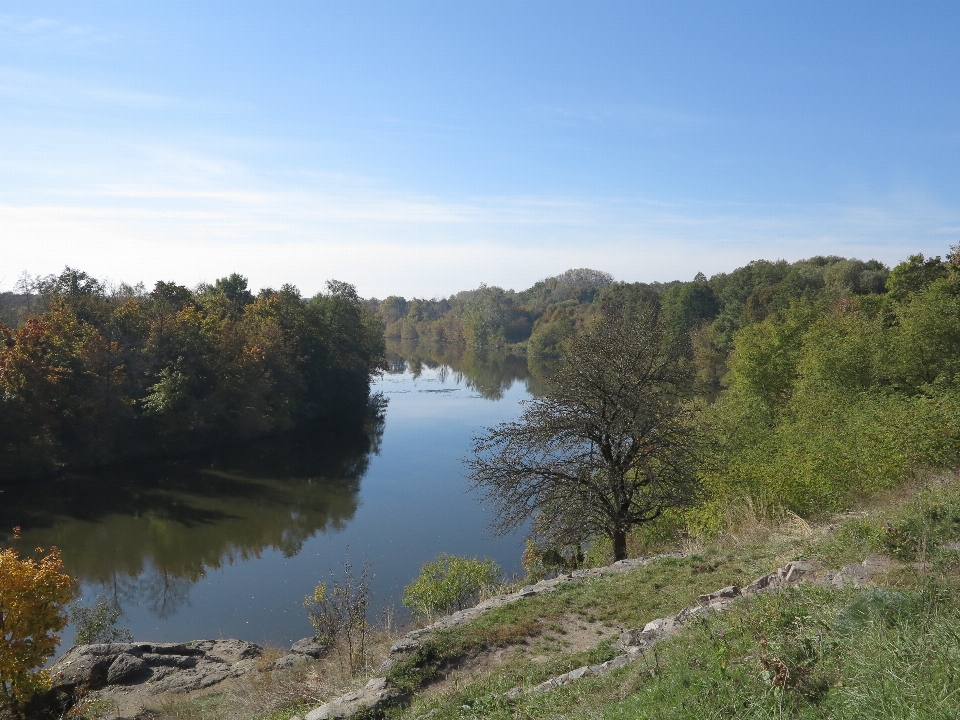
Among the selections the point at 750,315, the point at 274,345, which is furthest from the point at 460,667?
the point at 750,315

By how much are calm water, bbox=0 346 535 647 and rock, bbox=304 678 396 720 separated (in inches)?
450

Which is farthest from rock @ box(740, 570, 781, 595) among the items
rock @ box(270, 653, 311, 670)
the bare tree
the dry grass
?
rock @ box(270, 653, 311, 670)

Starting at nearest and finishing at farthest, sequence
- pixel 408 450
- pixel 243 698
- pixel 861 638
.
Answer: pixel 861 638
pixel 243 698
pixel 408 450

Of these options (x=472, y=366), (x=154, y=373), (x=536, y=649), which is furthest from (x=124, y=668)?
(x=472, y=366)

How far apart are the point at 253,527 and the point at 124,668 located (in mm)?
13458

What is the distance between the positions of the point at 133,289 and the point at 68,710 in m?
49.3

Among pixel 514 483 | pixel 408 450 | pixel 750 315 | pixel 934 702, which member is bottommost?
pixel 408 450

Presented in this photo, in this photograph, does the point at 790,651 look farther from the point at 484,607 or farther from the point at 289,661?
the point at 289,661

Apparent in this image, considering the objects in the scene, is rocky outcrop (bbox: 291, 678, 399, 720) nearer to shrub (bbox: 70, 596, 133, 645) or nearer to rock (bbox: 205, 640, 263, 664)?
Result: rock (bbox: 205, 640, 263, 664)

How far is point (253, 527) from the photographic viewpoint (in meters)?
27.5

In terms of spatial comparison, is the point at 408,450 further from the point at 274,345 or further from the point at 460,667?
the point at 460,667

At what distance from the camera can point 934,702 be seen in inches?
164

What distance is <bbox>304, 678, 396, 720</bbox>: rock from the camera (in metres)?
7.62

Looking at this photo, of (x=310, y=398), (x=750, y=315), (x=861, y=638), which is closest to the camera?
(x=861, y=638)
